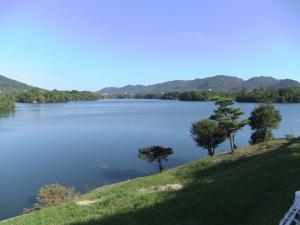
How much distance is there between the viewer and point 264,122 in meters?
45.9

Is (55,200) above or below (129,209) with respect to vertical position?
below

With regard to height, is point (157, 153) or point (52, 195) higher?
point (157, 153)

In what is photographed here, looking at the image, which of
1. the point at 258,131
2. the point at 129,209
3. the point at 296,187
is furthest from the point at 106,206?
the point at 258,131

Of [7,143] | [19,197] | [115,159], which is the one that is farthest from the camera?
[7,143]

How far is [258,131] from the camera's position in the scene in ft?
153

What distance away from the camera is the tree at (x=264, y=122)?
150 feet

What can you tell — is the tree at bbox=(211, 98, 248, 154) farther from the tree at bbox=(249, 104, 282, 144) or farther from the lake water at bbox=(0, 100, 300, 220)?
the tree at bbox=(249, 104, 282, 144)

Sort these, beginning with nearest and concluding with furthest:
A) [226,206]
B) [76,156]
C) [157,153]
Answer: [226,206], [157,153], [76,156]

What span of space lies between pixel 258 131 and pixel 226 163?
25031 mm

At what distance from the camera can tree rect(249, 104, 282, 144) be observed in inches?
1801

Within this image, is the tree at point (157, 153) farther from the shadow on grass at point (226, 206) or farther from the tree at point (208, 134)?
the shadow on grass at point (226, 206)

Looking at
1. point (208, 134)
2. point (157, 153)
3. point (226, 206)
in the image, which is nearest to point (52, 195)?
point (157, 153)

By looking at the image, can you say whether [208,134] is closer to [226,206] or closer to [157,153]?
[157,153]

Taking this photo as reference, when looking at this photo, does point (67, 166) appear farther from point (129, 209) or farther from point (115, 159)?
point (129, 209)
